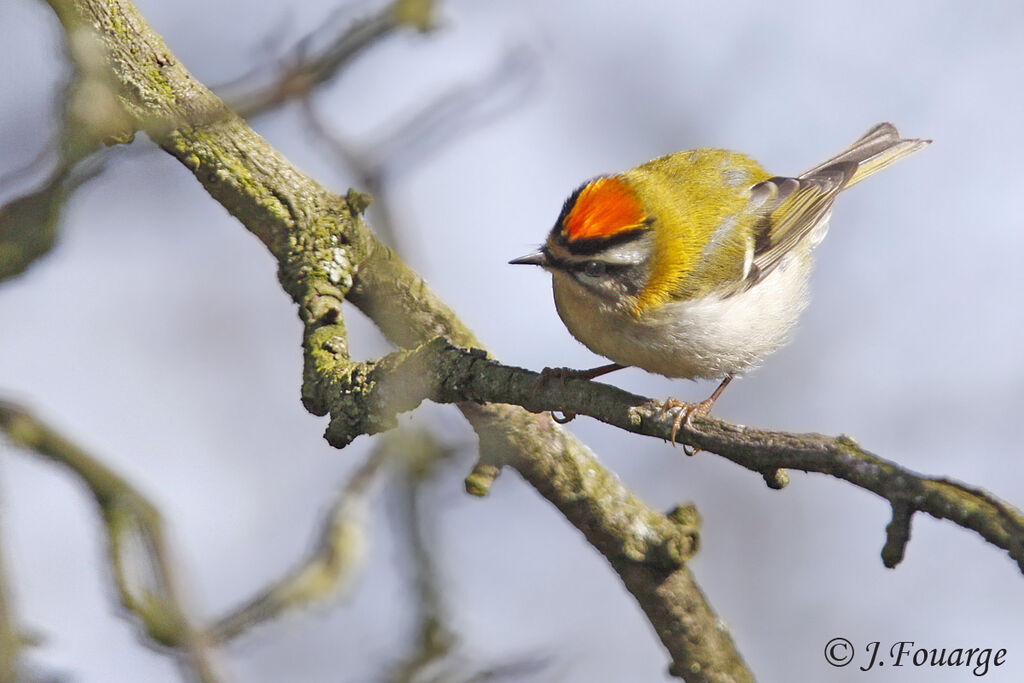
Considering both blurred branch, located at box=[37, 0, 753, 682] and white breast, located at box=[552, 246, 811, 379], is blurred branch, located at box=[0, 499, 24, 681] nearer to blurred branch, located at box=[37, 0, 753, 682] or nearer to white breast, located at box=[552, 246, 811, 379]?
blurred branch, located at box=[37, 0, 753, 682]

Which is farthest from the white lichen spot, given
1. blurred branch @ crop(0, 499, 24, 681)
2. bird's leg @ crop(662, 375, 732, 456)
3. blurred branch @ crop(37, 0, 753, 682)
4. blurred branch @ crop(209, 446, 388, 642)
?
blurred branch @ crop(0, 499, 24, 681)

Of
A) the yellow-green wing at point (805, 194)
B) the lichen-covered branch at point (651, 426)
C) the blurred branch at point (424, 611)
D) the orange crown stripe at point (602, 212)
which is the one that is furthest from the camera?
the yellow-green wing at point (805, 194)

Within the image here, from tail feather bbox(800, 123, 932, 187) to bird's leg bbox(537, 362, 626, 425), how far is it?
1.57 metres

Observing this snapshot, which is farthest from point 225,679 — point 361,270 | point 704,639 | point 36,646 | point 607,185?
point 607,185

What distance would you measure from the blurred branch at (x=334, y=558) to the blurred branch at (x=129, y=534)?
42 cm

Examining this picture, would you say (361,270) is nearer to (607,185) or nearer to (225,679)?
(607,185)

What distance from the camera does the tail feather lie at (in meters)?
4.25

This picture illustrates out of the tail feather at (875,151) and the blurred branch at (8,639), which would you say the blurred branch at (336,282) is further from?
the tail feather at (875,151)

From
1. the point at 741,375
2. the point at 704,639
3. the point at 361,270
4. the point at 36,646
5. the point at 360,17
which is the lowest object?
the point at 36,646

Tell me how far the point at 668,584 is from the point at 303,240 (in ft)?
4.66

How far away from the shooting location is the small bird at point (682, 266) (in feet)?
9.85

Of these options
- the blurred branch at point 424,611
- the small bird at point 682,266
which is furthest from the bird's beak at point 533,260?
the blurred branch at point 424,611

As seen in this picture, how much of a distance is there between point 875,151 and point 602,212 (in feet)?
6.16

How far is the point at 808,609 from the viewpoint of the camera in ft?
17.0
